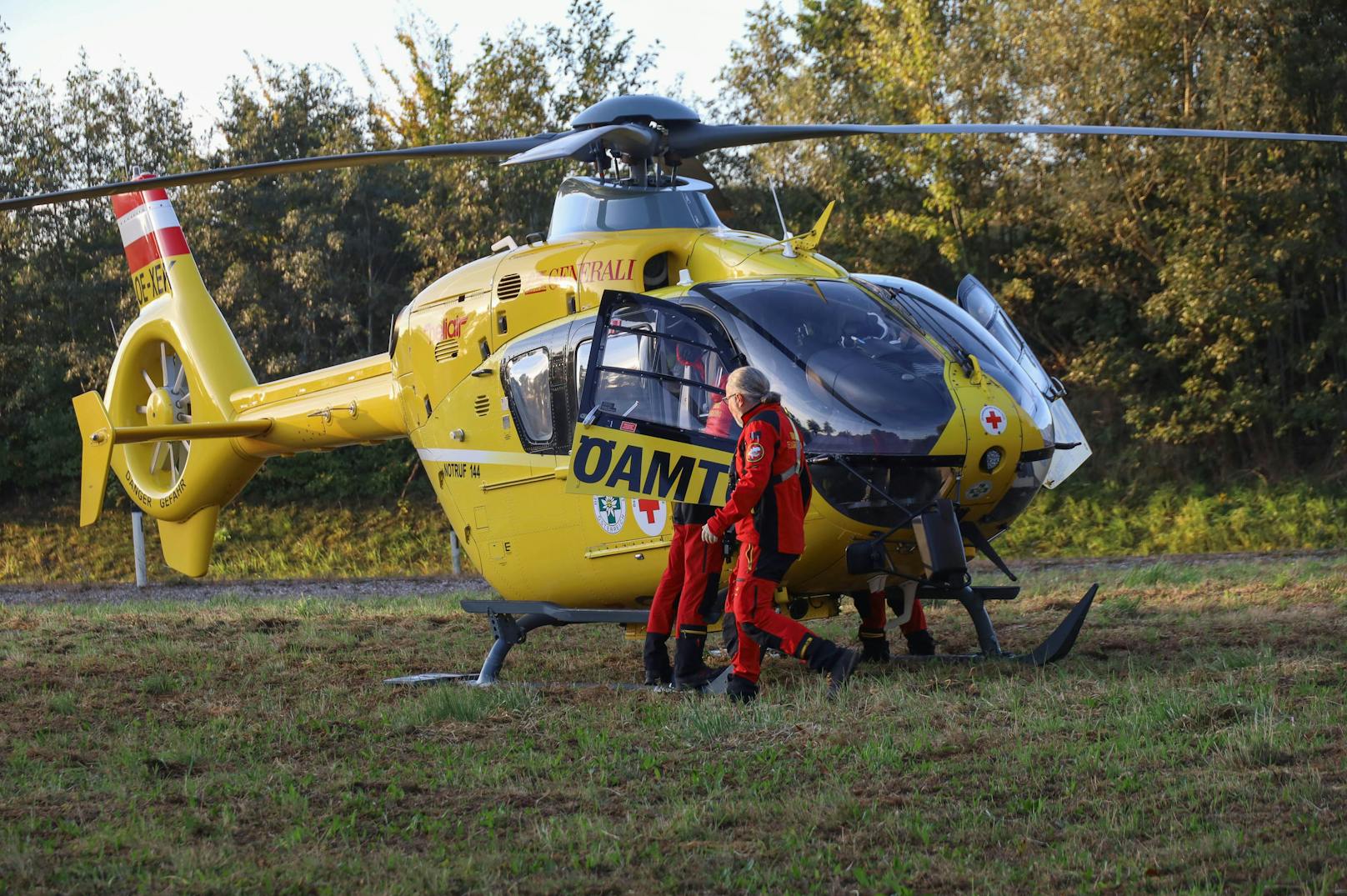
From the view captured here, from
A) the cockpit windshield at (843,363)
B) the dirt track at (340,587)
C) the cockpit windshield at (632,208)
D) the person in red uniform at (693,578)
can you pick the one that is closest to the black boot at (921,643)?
the person in red uniform at (693,578)

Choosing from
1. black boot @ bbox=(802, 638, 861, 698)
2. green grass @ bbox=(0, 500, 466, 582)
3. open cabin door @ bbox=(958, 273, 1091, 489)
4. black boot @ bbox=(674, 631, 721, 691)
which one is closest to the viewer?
black boot @ bbox=(802, 638, 861, 698)

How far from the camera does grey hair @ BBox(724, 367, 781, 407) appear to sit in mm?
7488

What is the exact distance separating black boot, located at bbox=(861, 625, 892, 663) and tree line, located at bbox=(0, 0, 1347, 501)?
15123 mm

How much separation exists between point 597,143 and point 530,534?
106 inches

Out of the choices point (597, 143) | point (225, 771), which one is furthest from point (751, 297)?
point (225, 771)

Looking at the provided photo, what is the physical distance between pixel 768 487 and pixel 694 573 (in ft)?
3.02

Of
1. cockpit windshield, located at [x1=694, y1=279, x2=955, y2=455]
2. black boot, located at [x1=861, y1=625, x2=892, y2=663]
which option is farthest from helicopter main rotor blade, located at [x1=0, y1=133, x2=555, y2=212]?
black boot, located at [x1=861, y1=625, x2=892, y2=663]

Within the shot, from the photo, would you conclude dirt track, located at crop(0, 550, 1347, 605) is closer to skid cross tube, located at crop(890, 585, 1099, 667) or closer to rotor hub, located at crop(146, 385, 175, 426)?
rotor hub, located at crop(146, 385, 175, 426)

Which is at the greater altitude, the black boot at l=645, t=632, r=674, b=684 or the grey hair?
the grey hair

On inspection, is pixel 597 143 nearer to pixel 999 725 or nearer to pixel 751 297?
pixel 751 297

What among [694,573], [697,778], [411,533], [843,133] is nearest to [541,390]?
[694,573]

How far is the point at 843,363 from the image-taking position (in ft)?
26.2

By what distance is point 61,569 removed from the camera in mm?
26609

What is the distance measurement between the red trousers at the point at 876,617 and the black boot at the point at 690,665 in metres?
1.37
